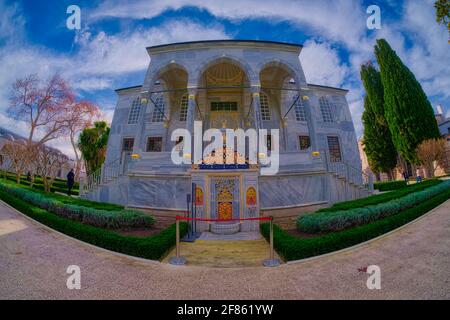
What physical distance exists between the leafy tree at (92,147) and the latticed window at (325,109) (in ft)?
74.1

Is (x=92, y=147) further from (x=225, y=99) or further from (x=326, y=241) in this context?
(x=326, y=241)

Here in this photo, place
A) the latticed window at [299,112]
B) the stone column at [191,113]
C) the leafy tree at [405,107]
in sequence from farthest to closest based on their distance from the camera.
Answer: the leafy tree at [405,107], the latticed window at [299,112], the stone column at [191,113]

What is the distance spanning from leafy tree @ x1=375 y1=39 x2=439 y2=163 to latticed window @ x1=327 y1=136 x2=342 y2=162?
24.3 feet

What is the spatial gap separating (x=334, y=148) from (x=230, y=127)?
9.94 m

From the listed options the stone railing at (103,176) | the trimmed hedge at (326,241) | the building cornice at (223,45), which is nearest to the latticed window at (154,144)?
the stone railing at (103,176)

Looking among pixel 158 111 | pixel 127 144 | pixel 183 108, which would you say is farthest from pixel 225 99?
pixel 127 144

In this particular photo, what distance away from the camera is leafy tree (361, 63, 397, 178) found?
2234 centimetres

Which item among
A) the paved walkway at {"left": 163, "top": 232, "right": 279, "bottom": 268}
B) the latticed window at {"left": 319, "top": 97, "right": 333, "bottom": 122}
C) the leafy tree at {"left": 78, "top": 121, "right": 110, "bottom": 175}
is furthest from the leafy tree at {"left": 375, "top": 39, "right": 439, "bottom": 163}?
the leafy tree at {"left": 78, "top": 121, "right": 110, "bottom": 175}

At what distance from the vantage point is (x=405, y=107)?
19.1 metres

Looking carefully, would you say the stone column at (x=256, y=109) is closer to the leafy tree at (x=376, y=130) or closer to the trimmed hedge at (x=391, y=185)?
the trimmed hedge at (x=391, y=185)

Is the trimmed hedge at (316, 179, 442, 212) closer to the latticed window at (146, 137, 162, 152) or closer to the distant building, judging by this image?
the distant building

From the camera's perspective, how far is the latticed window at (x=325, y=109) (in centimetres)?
1809
